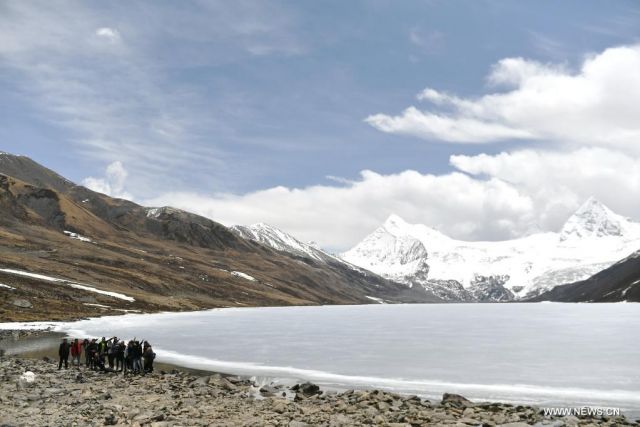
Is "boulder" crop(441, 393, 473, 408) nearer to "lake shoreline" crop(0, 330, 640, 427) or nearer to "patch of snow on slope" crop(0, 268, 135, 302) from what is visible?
"lake shoreline" crop(0, 330, 640, 427)

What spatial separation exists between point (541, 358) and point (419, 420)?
27681 millimetres

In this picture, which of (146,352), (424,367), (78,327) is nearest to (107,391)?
(146,352)

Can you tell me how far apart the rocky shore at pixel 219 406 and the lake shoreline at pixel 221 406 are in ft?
0.13

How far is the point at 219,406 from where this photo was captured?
26859mm

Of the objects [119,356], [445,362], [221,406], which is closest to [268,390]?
[221,406]

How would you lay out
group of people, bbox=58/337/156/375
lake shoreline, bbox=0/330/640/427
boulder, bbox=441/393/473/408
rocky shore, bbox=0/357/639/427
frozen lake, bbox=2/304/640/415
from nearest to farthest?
1. rocky shore, bbox=0/357/639/427
2. lake shoreline, bbox=0/330/640/427
3. boulder, bbox=441/393/473/408
4. frozen lake, bbox=2/304/640/415
5. group of people, bbox=58/337/156/375

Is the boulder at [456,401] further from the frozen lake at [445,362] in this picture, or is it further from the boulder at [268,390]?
the boulder at [268,390]

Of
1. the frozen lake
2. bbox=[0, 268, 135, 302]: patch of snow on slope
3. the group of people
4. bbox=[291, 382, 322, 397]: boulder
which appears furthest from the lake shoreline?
bbox=[0, 268, 135, 302]: patch of snow on slope

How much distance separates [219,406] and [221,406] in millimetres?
96

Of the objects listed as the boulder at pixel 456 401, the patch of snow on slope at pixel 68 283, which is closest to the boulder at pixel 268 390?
the boulder at pixel 456 401

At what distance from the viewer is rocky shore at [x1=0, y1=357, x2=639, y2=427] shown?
912 inches

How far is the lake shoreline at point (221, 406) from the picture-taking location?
23.4 m

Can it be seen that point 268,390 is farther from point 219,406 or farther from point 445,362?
point 445,362

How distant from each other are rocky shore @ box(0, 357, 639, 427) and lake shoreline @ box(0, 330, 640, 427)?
0.04 meters
